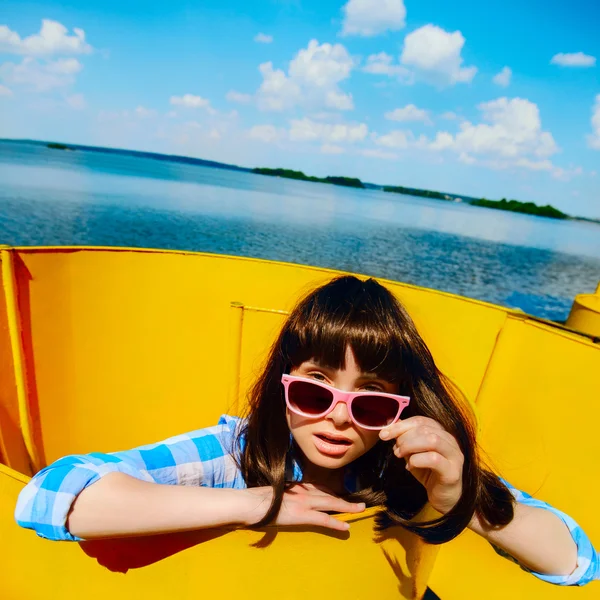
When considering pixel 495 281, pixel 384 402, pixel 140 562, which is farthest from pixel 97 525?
pixel 495 281

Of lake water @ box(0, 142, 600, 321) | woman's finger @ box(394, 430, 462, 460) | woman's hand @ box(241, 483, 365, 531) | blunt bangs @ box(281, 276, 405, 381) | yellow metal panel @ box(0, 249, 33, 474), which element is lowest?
lake water @ box(0, 142, 600, 321)

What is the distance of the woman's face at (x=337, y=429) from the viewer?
933mm

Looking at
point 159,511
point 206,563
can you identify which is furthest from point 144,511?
point 206,563

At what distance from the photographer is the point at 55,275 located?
5.98 feet

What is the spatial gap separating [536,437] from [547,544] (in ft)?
2.57

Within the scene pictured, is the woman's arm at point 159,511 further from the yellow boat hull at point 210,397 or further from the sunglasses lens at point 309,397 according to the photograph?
the sunglasses lens at point 309,397

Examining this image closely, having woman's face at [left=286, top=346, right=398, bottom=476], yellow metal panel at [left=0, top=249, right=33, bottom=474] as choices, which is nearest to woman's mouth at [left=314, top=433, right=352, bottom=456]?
woman's face at [left=286, top=346, right=398, bottom=476]

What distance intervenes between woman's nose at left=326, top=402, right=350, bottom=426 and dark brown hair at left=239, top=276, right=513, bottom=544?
10 cm

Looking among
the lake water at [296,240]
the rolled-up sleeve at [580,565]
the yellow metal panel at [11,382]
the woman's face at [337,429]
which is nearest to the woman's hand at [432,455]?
the woman's face at [337,429]

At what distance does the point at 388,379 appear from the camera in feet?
3.23

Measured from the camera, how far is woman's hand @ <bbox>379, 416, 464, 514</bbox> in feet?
2.62

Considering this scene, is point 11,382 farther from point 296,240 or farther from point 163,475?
point 296,240

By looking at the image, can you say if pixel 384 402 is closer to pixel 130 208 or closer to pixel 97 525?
pixel 97 525

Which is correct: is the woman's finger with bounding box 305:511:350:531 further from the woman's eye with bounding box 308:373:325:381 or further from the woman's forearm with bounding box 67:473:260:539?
the woman's eye with bounding box 308:373:325:381
